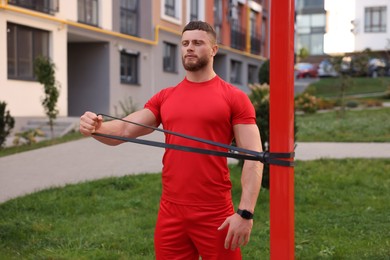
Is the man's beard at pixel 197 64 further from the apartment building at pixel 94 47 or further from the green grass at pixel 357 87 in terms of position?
the green grass at pixel 357 87

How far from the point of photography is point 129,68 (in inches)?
996

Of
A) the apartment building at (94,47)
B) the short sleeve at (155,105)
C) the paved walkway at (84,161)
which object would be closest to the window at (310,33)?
the apartment building at (94,47)

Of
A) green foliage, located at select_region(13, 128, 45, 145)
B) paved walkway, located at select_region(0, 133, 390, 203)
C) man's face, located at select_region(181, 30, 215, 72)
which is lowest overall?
paved walkway, located at select_region(0, 133, 390, 203)

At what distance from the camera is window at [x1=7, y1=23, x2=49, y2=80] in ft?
59.2

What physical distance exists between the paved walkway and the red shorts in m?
5.50

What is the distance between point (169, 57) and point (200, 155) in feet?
83.6

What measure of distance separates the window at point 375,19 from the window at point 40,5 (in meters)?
33.0

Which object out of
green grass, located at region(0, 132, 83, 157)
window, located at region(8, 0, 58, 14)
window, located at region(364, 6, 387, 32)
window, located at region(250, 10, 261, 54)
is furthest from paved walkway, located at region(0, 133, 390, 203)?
window, located at region(364, 6, 387, 32)

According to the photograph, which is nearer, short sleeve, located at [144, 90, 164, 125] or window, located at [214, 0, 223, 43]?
short sleeve, located at [144, 90, 164, 125]

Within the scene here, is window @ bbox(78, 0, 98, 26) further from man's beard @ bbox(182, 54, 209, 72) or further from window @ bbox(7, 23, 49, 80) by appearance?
man's beard @ bbox(182, 54, 209, 72)

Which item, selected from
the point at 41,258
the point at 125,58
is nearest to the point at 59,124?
the point at 125,58

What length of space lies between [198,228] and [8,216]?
4.60 m

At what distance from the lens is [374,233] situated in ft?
20.2

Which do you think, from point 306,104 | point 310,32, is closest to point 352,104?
point 306,104
